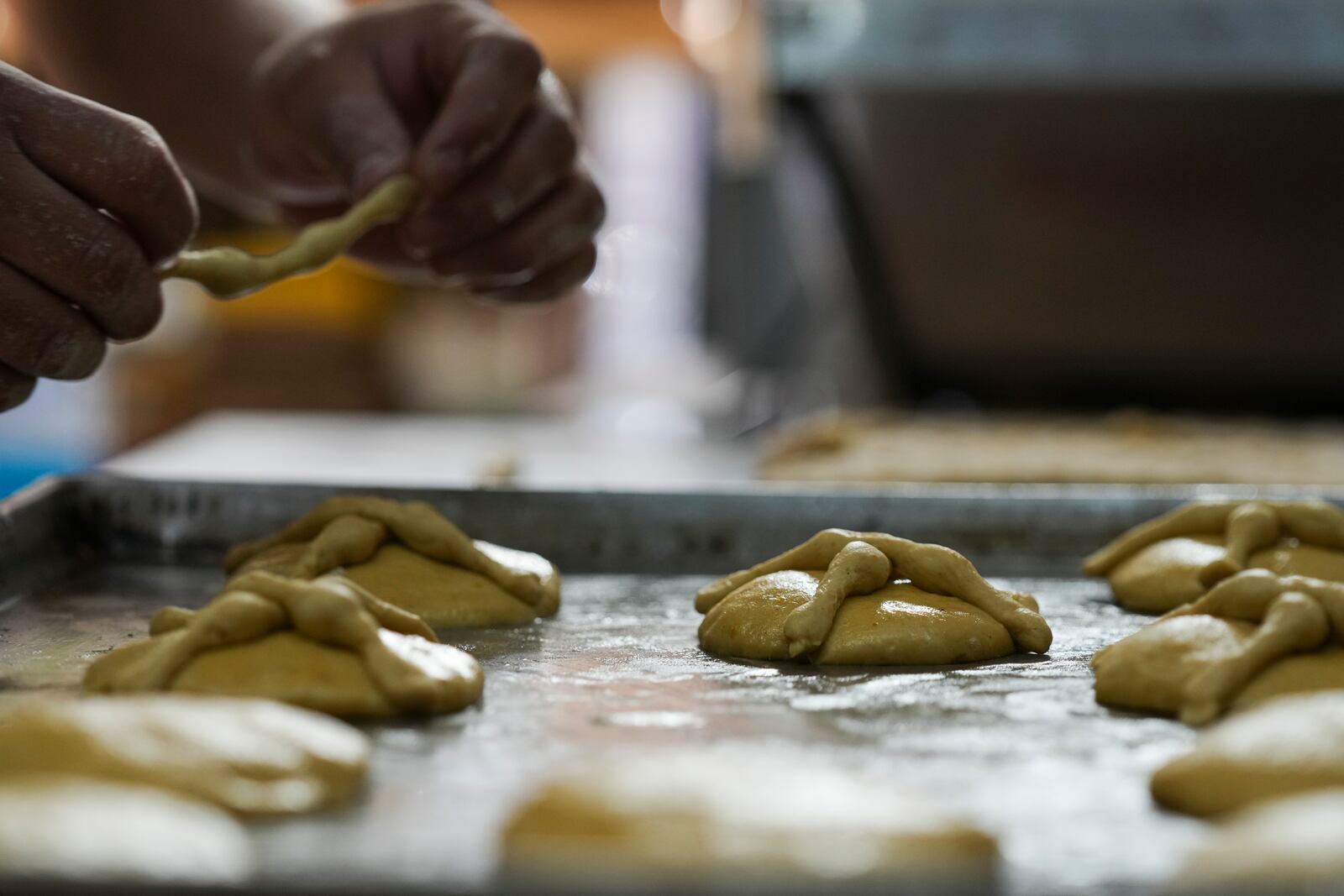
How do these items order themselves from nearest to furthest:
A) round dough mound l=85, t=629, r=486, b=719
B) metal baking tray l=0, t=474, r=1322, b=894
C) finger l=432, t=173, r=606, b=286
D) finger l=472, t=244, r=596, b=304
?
metal baking tray l=0, t=474, r=1322, b=894 → round dough mound l=85, t=629, r=486, b=719 → finger l=432, t=173, r=606, b=286 → finger l=472, t=244, r=596, b=304

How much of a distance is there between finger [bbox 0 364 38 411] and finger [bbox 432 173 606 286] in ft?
2.40

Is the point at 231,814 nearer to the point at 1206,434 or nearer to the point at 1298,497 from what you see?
the point at 1298,497

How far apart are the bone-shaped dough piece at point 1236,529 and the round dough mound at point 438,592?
0.81m

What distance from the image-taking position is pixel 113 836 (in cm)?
77

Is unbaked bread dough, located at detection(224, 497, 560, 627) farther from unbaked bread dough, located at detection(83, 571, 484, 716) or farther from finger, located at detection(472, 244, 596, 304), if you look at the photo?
finger, located at detection(472, 244, 596, 304)

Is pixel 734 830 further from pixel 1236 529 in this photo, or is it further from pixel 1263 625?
pixel 1236 529

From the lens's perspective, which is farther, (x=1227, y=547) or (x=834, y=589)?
(x=1227, y=547)

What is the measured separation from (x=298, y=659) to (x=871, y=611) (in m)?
0.61

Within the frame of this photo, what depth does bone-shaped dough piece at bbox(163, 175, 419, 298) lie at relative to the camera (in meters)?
1.71

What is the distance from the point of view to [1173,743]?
4.01 ft

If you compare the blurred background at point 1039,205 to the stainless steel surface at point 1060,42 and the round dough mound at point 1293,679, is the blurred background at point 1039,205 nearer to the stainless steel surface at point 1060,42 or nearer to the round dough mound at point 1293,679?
the stainless steel surface at point 1060,42

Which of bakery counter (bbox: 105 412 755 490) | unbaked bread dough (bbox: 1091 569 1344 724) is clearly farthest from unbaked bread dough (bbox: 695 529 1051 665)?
bakery counter (bbox: 105 412 755 490)

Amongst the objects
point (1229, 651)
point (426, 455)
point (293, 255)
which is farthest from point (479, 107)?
point (426, 455)

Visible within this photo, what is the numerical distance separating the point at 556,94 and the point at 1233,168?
2.08 meters
